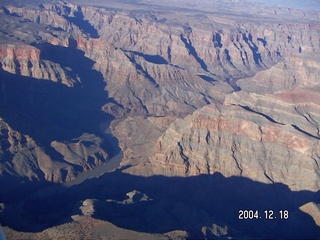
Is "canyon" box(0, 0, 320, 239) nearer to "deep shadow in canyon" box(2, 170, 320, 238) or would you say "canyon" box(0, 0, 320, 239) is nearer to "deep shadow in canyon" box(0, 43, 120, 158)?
"deep shadow in canyon" box(2, 170, 320, 238)

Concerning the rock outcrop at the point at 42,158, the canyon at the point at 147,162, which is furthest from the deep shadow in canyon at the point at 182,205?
the rock outcrop at the point at 42,158

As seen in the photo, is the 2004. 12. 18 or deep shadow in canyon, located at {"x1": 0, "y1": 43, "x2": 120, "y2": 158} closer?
the 2004. 12. 18

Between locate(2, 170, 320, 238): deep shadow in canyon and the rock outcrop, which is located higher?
locate(2, 170, 320, 238): deep shadow in canyon

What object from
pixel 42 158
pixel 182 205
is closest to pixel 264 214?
pixel 182 205

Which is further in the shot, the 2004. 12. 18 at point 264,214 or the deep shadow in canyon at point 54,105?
the deep shadow in canyon at point 54,105

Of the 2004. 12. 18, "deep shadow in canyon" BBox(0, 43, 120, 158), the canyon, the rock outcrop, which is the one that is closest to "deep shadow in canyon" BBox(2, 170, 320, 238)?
the canyon

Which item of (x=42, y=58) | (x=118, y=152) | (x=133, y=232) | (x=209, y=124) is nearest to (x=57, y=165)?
(x=118, y=152)

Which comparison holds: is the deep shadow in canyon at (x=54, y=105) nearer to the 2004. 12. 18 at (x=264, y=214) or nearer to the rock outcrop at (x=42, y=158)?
the rock outcrop at (x=42, y=158)

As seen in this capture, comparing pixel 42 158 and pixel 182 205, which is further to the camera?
pixel 42 158

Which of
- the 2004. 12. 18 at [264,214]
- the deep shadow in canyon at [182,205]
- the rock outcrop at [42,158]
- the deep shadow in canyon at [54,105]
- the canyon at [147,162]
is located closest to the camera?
the deep shadow in canyon at [182,205]

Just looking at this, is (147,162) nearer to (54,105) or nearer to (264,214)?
(264,214)
